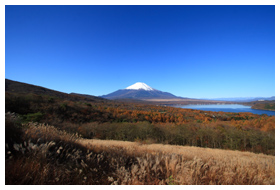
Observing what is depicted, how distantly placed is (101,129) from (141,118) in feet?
60.8

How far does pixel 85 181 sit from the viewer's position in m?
2.38

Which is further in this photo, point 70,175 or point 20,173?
point 70,175

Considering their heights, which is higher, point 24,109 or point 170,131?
point 24,109

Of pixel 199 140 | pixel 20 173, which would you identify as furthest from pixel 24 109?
pixel 199 140

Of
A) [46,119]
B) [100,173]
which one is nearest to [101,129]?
[46,119]

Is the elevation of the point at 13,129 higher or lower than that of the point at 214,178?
higher

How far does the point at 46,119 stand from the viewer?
1973 centimetres

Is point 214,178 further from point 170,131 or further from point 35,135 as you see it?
point 170,131

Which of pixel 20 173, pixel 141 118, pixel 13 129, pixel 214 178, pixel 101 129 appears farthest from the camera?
pixel 141 118

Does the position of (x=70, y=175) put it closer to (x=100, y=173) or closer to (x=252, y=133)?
(x=100, y=173)

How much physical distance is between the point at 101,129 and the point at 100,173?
676 inches

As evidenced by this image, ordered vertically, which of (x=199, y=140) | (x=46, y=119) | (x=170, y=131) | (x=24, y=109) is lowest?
(x=199, y=140)

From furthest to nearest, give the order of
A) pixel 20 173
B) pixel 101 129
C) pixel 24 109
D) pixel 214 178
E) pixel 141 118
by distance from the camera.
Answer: pixel 141 118
pixel 24 109
pixel 101 129
pixel 214 178
pixel 20 173

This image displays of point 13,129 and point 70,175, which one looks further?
point 13,129
